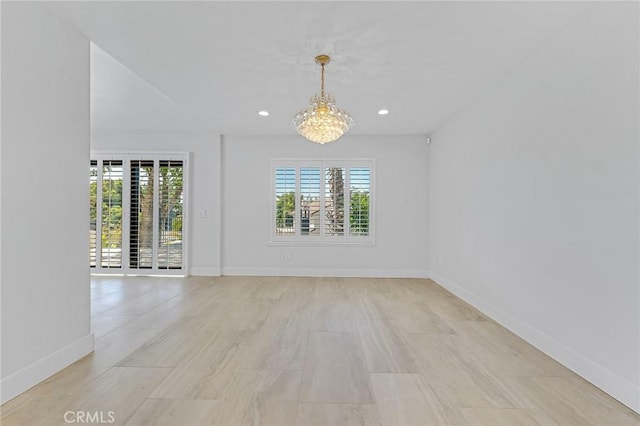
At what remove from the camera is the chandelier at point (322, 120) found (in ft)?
10.3

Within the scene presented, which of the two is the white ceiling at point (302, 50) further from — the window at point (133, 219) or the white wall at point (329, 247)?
the window at point (133, 219)

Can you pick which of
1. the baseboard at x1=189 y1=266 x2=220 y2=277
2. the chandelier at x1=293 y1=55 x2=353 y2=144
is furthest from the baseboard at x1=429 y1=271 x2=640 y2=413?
the baseboard at x1=189 y1=266 x2=220 y2=277

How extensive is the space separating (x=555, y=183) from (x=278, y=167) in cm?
437

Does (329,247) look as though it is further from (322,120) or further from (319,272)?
(322,120)

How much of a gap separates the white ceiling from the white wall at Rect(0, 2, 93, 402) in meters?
0.31

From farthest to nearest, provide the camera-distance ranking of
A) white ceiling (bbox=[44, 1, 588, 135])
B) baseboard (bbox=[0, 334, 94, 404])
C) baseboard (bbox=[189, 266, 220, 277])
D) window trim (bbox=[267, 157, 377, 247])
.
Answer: window trim (bbox=[267, 157, 377, 247]) → baseboard (bbox=[189, 266, 220, 277]) → white ceiling (bbox=[44, 1, 588, 135]) → baseboard (bbox=[0, 334, 94, 404])

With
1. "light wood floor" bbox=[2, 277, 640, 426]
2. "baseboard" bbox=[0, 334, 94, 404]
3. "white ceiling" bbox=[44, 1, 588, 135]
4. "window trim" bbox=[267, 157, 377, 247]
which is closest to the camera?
"light wood floor" bbox=[2, 277, 640, 426]

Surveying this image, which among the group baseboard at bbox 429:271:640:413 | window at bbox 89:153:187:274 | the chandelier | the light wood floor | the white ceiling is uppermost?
the white ceiling

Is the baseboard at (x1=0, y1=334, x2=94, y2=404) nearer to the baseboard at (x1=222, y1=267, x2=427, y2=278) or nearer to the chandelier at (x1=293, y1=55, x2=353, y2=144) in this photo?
the chandelier at (x1=293, y1=55, x2=353, y2=144)

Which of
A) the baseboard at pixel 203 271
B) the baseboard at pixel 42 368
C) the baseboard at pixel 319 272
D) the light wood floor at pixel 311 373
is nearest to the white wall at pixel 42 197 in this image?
the baseboard at pixel 42 368

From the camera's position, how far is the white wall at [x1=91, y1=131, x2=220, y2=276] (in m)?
6.00

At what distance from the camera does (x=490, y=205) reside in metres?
3.68

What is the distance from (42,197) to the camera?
2227 millimetres

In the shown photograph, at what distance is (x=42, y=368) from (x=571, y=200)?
371 cm
